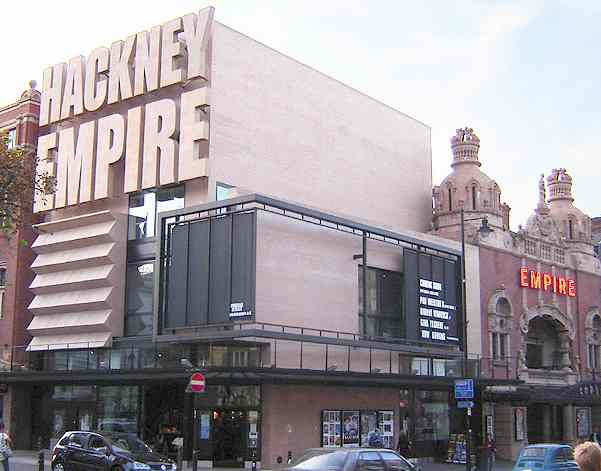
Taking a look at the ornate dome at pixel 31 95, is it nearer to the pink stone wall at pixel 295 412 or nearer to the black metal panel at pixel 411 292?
the black metal panel at pixel 411 292

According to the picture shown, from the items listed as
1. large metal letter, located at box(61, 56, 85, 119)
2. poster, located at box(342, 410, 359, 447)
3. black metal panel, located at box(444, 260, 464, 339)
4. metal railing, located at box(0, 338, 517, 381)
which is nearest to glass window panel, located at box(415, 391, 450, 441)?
metal railing, located at box(0, 338, 517, 381)

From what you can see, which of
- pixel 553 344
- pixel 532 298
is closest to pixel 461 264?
pixel 532 298

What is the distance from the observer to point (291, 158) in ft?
126

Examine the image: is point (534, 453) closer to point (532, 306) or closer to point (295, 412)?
point (295, 412)

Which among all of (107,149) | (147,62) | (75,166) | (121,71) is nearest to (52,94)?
(75,166)

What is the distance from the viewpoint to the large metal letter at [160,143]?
35500 millimetres

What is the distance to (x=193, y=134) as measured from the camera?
34781 millimetres

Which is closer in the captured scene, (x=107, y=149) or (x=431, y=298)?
(x=431, y=298)

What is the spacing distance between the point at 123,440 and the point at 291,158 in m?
17.0

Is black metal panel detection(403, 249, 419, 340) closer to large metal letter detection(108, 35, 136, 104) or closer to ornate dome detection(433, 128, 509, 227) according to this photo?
ornate dome detection(433, 128, 509, 227)

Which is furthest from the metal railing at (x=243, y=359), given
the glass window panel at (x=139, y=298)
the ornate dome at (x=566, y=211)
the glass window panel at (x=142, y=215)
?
the ornate dome at (x=566, y=211)

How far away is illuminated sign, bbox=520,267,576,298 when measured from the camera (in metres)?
46.3

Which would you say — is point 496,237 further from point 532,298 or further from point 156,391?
point 156,391

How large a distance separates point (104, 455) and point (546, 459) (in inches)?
521
